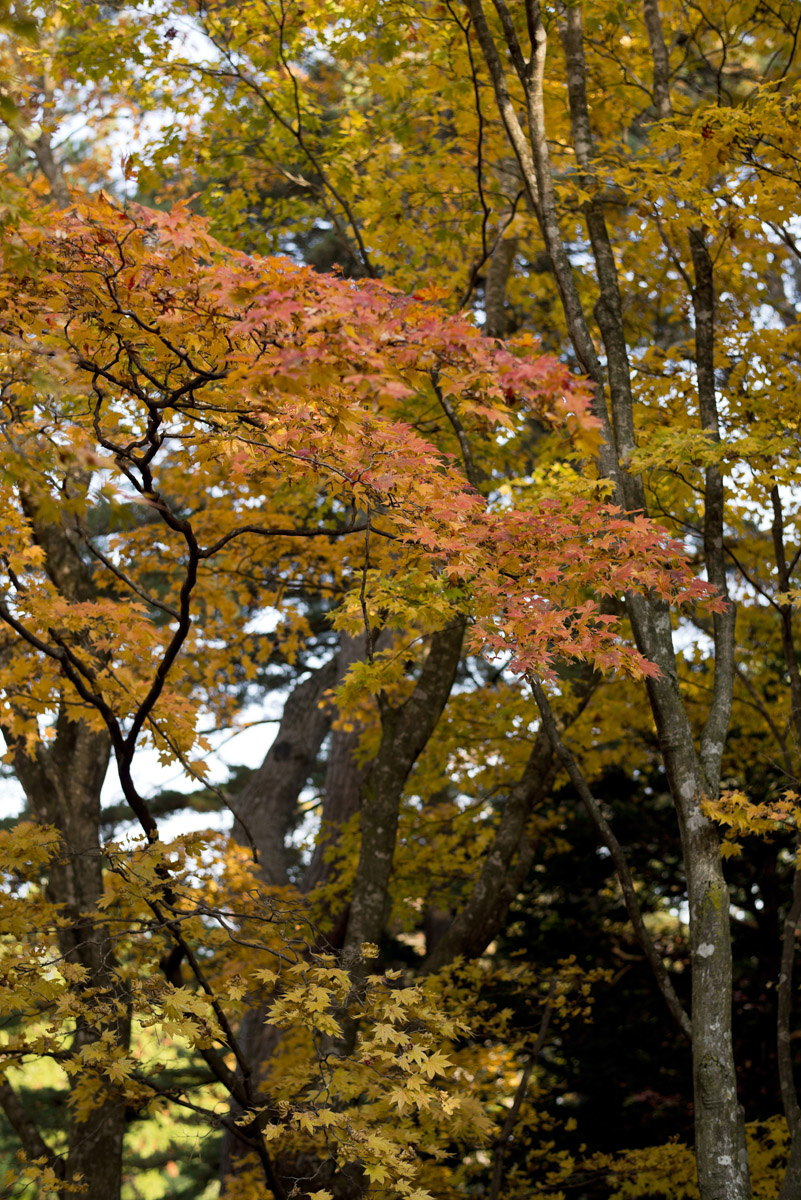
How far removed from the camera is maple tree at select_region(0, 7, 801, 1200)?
320 cm

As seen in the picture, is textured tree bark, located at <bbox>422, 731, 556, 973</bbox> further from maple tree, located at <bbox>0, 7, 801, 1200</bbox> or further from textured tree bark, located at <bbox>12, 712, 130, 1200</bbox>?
textured tree bark, located at <bbox>12, 712, 130, 1200</bbox>

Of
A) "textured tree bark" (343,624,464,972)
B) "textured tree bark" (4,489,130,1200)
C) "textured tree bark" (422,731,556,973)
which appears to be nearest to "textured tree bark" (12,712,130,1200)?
"textured tree bark" (4,489,130,1200)

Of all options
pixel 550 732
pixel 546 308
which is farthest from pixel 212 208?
pixel 550 732

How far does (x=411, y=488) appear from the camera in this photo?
3.73m

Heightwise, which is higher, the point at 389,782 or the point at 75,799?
the point at 75,799

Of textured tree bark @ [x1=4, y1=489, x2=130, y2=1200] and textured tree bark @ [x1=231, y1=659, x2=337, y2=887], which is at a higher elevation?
textured tree bark @ [x1=231, y1=659, x2=337, y2=887]

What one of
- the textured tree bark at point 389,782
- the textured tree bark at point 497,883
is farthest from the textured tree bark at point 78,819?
the textured tree bark at point 497,883

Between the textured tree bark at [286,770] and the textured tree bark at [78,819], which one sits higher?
the textured tree bark at [286,770]

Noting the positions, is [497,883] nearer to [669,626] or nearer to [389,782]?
[389,782]

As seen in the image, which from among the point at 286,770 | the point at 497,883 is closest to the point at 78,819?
the point at 497,883

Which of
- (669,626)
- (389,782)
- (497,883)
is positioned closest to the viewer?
(669,626)

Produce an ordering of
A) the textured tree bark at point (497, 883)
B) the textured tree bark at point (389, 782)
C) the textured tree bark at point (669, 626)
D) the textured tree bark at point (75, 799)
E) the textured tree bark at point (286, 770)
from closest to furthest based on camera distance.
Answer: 1. the textured tree bark at point (669, 626)
2. the textured tree bark at point (75, 799)
3. the textured tree bark at point (389, 782)
4. the textured tree bark at point (497, 883)
5. the textured tree bark at point (286, 770)

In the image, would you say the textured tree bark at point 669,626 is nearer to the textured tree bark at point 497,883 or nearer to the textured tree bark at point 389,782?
the textured tree bark at point 389,782

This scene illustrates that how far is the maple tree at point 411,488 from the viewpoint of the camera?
10.5 ft
